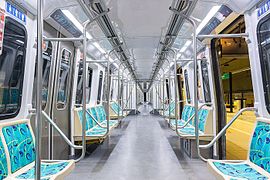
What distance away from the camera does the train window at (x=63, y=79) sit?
410 centimetres

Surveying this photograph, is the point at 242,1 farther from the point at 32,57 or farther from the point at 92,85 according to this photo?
the point at 92,85

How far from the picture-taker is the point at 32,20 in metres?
2.78

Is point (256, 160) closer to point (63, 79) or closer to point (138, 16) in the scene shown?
point (138, 16)

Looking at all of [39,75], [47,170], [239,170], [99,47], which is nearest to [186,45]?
[99,47]

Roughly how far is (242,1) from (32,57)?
8.03 ft

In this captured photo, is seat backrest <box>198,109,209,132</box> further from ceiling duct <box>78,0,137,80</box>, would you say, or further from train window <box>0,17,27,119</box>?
train window <box>0,17,27,119</box>

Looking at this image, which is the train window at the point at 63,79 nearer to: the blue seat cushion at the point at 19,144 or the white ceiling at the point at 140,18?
the white ceiling at the point at 140,18

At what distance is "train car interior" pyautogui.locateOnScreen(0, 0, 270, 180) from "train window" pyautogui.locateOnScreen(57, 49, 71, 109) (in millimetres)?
18

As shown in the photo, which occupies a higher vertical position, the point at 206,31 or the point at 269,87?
the point at 206,31

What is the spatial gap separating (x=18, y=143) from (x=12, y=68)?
773mm

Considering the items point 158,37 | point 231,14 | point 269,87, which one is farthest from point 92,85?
point 269,87

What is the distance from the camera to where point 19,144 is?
7.95 ft

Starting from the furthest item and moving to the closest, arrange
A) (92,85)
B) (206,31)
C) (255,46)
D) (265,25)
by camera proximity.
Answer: (92,85) < (206,31) < (255,46) < (265,25)

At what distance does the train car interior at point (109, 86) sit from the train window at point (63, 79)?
2 centimetres
